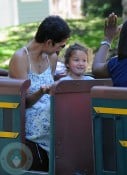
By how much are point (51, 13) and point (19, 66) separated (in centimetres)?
1876

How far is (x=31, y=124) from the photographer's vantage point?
4152mm

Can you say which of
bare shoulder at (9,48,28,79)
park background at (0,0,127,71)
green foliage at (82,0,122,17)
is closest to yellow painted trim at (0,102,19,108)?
bare shoulder at (9,48,28,79)

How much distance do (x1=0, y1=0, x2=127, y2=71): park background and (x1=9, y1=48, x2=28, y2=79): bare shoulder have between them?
2973mm

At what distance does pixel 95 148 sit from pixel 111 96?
38cm

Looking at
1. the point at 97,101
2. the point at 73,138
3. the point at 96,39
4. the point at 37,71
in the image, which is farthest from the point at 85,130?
the point at 96,39

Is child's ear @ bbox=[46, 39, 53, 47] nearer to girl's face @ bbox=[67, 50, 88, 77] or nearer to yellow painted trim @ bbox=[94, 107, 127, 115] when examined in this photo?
girl's face @ bbox=[67, 50, 88, 77]

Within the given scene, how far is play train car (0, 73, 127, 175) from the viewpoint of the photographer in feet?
12.0

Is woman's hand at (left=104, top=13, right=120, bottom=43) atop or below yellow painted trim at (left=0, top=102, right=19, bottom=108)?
atop

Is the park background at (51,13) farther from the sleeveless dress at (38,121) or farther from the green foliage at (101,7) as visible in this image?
the sleeveless dress at (38,121)

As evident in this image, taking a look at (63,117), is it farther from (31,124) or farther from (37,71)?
(37,71)

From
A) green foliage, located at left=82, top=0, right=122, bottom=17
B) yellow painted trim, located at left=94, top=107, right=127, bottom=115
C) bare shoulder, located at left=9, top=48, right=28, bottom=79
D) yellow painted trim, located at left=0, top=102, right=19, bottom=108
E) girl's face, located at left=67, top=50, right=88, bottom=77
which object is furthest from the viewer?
green foliage, located at left=82, top=0, right=122, bottom=17

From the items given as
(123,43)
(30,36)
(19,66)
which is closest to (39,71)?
(19,66)

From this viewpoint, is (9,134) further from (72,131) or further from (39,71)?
(39,71)

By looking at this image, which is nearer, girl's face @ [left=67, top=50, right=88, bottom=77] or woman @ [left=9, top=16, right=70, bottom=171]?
woman @ [left=9, top=16, right=70, bottom=171]
